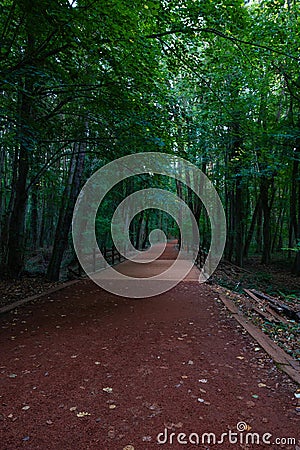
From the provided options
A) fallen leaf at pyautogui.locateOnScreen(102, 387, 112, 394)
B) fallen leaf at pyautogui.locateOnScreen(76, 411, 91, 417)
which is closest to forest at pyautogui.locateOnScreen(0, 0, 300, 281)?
fallen leaf at pyautogui.locateOnScreen(102, 387, 112, 394)

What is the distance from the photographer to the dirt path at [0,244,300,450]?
2613 millimetres

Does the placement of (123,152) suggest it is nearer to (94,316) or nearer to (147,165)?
(147,165)

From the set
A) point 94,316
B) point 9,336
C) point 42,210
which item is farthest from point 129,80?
point 42,210

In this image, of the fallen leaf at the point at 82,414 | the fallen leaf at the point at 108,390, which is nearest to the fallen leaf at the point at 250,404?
the fallen leaf at the point at 108,390

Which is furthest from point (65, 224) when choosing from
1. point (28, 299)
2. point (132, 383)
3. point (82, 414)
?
point (82, 414)

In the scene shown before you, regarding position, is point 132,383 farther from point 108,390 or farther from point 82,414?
point 82,414

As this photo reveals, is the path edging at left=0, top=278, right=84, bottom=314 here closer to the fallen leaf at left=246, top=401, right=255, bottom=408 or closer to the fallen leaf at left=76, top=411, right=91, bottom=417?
the fallen leaf at left=76, top=411, right=91, bottom=417

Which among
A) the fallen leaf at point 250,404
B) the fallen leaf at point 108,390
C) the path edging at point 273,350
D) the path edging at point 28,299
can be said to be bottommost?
the fallen leaf at point 108,390

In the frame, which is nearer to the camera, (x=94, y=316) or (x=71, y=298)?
(x=94, y=316)

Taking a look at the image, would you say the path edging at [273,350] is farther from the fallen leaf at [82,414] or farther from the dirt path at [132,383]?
the fallen leaf at [82,414]

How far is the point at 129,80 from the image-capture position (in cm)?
687

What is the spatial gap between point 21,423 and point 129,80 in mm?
6399

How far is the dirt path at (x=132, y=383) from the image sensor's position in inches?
103

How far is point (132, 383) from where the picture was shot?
137 inches
